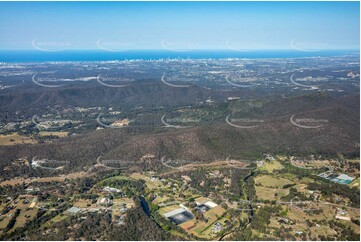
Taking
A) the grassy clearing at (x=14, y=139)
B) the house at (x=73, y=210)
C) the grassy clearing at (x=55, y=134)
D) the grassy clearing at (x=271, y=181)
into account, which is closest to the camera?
the house at (x=73, y=210)

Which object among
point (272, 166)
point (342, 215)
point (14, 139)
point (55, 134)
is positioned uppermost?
point (342, 215)

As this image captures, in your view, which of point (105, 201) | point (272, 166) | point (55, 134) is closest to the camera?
point (105, 201)

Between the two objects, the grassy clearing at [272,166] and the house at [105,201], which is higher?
the house at [105,201]


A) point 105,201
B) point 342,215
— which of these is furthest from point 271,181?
point 105,201

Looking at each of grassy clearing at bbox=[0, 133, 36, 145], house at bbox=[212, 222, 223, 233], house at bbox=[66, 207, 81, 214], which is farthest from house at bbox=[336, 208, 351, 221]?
grassy clearing at bbox=[0, 133, 36, 145]

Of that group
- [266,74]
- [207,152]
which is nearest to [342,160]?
[207,152]

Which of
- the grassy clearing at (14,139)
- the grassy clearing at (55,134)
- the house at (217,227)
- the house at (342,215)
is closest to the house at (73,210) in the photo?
the house at (217,227)

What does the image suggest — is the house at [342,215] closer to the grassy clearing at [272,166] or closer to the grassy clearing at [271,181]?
the grassy clearing at [271,181]

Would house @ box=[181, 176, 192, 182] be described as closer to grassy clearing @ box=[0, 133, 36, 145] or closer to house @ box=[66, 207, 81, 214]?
house @ box=[66, 207, 81, 214]

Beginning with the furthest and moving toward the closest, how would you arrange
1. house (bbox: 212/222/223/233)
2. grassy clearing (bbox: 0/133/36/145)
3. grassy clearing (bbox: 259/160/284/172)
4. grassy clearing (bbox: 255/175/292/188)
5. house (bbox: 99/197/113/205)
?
grassy clearing (bbox: 0/133/36/145) < grassy clearing (bbox: 259/160/284/172) < grassy clearing (bbox: 255/175/292/188) < house (bbox: 99/197/113/205) < house (bbox: 212/222/223/233)

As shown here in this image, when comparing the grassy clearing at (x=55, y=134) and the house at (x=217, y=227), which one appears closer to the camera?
the house at (x=217, y=227)

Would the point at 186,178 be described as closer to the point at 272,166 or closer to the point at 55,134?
the point at 272,166
